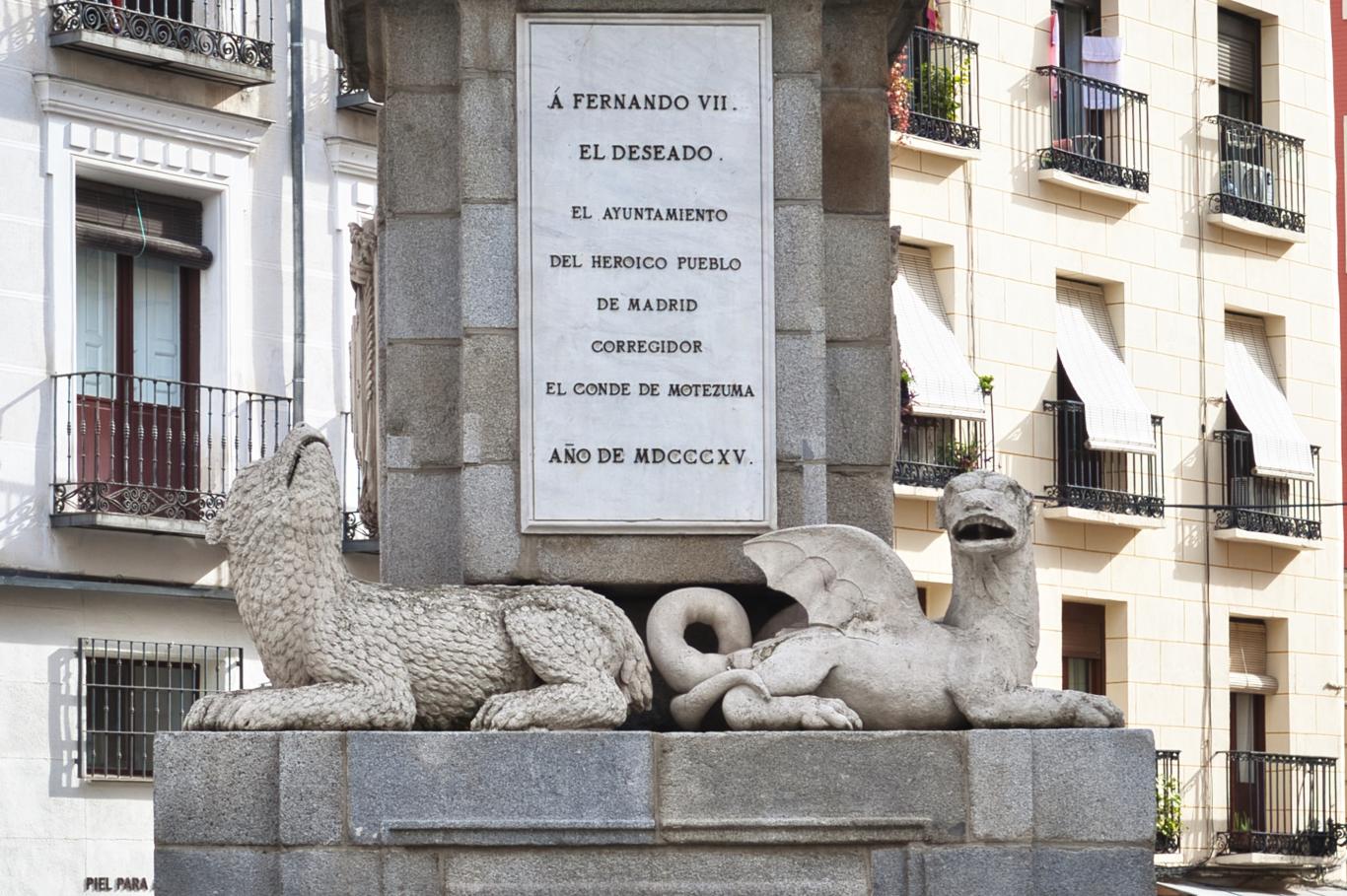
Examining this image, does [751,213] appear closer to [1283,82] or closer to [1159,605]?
[1159,605]

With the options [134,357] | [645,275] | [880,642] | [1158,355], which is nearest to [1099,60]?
[1158,355]

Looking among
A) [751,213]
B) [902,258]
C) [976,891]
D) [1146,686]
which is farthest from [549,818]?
[1146,686]

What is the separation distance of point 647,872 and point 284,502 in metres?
1.49

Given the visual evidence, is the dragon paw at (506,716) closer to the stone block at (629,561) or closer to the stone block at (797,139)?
the stone block at (629,561)

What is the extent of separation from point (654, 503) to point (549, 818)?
1283mm

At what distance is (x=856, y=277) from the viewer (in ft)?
34.1

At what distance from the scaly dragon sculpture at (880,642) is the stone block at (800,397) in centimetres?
46

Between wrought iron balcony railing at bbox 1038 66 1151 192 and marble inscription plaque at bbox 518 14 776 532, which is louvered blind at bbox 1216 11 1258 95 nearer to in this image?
wrought iron balcony railing at bbox 1038 66 1151 192

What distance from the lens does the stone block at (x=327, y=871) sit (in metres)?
8.95

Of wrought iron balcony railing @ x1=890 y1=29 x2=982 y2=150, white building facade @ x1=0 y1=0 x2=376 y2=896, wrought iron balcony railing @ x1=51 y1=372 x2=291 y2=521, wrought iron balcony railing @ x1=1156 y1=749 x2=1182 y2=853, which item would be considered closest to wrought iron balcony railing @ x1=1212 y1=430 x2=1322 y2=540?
wrought iron balcony railing @ x1=1156 y1=749 x2=1182 y2=853

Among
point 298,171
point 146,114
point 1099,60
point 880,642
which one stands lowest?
point 880,642

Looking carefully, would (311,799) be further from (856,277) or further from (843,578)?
Answer: (856,277)

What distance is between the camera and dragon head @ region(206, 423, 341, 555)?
9367mm

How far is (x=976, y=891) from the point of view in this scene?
9117 millimetres
